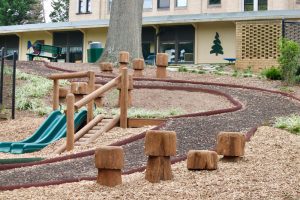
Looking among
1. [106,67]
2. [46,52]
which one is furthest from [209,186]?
[46,52]

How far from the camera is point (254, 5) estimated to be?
34.7 meters

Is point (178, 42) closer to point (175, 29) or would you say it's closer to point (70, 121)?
point (175, 29)

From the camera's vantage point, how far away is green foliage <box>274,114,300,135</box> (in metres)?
10.2

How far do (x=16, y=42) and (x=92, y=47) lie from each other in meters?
15.6

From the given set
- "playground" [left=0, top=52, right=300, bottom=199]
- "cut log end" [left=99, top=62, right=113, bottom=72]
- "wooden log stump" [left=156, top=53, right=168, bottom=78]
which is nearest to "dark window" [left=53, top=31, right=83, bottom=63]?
"playground" [left=0, top=52, right=300, bottom=199]

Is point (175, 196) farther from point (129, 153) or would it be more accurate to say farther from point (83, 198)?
point (129, 153)

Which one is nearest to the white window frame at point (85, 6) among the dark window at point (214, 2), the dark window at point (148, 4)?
the dark window at point (148, 4)

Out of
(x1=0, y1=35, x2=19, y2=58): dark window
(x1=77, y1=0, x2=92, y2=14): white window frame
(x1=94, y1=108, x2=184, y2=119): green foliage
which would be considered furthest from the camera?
(x1=77, y1=0, x2=92, y2=14): white window frame

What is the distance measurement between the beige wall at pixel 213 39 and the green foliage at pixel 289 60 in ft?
48.6

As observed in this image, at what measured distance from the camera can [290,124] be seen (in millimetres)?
10398

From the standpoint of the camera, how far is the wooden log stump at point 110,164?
Result: 6539mm

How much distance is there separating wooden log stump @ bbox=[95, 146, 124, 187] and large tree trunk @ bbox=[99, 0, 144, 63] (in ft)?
47.3

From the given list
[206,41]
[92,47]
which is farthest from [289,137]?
[206,41]

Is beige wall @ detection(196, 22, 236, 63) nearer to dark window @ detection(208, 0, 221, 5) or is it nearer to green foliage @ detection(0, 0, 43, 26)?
dark window @ detection(208, 0, 221, 5)
